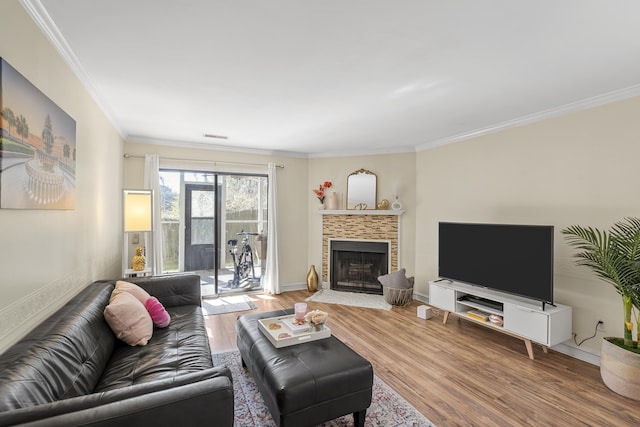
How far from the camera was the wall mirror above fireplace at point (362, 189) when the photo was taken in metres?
5.36

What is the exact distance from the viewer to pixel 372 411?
2240mm

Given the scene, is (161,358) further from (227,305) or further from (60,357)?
(227,305)

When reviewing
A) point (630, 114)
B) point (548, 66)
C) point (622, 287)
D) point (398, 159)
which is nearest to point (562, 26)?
point (548, 66)

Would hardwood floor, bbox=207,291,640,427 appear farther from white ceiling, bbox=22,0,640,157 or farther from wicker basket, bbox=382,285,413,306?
white ceiling, bbox=22,0,640,157

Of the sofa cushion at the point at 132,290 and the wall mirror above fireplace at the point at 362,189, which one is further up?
the wall mirror above fireplace at the point at 362,189

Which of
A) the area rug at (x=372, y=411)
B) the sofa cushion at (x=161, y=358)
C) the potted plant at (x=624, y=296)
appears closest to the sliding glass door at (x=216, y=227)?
the sofa cushion at (x=161, y=358)

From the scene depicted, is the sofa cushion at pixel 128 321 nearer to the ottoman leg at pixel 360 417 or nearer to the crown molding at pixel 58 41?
the ottoman leg at pixel 360 417

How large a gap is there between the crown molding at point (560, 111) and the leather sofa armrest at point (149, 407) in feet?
12.8

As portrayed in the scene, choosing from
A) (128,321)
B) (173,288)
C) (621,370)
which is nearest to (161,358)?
(128,321)

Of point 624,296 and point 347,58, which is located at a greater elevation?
point 347,58

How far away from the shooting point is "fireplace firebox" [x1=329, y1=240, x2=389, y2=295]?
17.6 feet

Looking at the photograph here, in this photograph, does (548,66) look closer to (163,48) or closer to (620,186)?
(620,186)

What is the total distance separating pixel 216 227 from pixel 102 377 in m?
3.38

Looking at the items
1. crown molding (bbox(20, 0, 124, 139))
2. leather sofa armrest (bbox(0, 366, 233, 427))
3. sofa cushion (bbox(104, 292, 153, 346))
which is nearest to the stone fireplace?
sofa cushion (bbox(104, 292, 153, 346))
